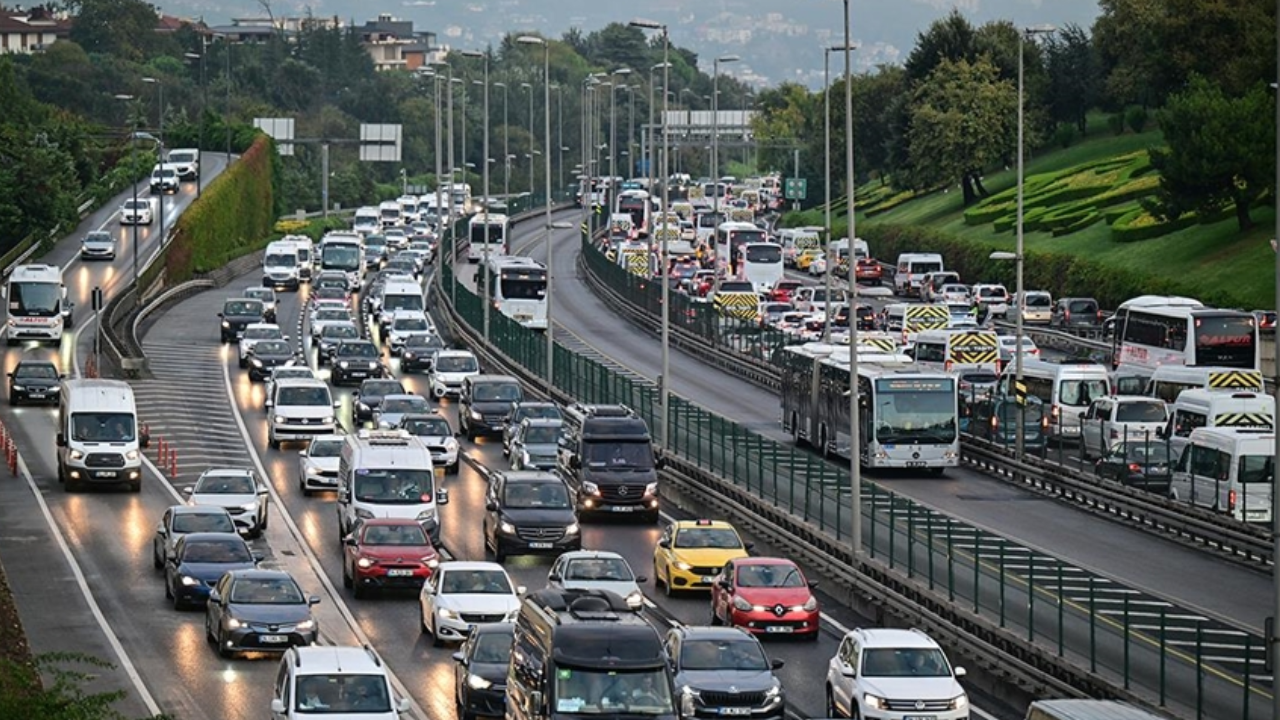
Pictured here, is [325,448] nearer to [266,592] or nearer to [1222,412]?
[266,592]

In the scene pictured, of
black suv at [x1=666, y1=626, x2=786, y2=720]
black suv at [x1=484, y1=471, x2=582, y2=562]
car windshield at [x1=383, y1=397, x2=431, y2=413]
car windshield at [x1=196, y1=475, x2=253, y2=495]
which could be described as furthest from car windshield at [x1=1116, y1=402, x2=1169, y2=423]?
black suv at [x1=666, y1=626, x2=786, y2=720]

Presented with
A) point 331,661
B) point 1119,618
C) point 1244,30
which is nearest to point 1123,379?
point 1119,618

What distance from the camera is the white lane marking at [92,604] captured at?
36562mm

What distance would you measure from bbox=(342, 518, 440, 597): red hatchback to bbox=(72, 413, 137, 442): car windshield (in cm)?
1504

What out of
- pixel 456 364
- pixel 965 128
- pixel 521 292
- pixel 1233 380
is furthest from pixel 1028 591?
pixel 965 128

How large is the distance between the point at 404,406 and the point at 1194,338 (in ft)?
70.9

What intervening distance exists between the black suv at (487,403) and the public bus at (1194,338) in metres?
16.8

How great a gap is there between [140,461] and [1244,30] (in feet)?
260

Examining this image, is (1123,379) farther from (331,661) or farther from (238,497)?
(331,661)

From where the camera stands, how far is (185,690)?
36.6m

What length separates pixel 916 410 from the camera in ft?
203

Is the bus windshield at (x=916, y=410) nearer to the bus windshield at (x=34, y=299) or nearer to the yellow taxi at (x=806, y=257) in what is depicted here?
the bus windshield at (x=34, y=299)

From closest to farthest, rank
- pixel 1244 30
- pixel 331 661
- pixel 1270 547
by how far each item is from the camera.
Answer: pixel 331 661 → pixel 1270 547 → pixel 1244 30

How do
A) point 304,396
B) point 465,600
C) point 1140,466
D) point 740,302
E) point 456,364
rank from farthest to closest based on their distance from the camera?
point 740,302 < point 456,364 < point 304,396 < point 1140,466 < point 465,600
